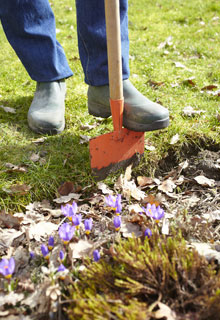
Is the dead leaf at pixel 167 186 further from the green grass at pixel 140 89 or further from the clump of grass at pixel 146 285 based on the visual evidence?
the clump of grass at pixel 146 285

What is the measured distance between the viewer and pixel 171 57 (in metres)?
4.22

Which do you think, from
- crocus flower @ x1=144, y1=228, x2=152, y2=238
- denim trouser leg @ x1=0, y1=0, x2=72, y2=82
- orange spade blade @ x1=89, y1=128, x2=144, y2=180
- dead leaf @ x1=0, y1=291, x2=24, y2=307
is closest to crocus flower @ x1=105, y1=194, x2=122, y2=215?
crocus flower @ x1=144, y1=228, x2=152, y2=238

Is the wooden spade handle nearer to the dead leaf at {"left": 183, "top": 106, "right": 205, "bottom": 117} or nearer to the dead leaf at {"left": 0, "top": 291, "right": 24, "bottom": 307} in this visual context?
the dead leaf at {"left": 183, "top": 106, "right": 205, "bottom": 117}

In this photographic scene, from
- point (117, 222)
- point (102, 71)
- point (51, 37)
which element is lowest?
point (117, 222)

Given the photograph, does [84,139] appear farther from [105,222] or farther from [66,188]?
[105,222]

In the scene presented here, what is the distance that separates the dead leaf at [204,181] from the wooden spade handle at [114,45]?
743mm

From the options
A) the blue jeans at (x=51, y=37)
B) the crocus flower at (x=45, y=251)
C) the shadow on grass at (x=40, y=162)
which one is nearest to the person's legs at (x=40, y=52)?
the blue jeans at (x=51, y=37)

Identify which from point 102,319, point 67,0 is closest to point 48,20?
point 102,319

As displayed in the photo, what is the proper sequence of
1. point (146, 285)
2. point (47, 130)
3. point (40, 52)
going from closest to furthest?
1. point (146, 285)
2. point (47, 130)
3. point (40, 52)

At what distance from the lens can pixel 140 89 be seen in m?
3.21

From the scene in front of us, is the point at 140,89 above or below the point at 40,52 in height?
below

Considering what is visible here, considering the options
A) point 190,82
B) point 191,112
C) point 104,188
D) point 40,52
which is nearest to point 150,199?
point 104,188

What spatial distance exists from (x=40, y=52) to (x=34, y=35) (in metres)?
0.13

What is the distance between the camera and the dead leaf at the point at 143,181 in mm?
2072
